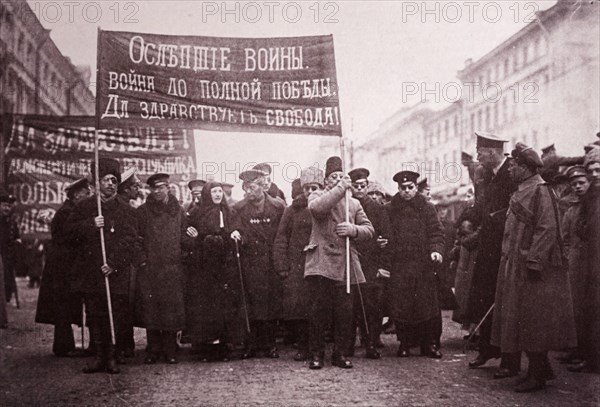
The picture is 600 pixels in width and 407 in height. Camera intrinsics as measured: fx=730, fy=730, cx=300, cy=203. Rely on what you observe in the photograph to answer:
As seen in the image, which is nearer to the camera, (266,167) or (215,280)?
(215,280)

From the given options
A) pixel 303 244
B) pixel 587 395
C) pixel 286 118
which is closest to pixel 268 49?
pixel 286 118

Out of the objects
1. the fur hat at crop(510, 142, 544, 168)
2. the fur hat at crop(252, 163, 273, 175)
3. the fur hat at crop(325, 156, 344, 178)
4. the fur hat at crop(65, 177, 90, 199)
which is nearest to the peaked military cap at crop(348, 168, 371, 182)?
the fur hat at crop(325, 156, 344, 178)

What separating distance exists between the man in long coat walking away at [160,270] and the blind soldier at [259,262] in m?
0.74

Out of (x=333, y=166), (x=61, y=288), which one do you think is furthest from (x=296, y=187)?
(x=61, y=288)

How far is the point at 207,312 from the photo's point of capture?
25.2 ft

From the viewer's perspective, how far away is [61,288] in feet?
26.8

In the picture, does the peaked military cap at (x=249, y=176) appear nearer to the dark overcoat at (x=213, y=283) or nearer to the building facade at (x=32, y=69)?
the dark overcoat at (x=213, y=283)

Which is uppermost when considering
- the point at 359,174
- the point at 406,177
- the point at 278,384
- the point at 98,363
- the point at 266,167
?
the point at 266,167

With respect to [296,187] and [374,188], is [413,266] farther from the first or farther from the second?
[296,187]

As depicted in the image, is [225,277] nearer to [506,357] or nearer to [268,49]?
[268,49]

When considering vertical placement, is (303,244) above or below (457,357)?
above

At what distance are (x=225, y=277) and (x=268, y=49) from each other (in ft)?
7.93

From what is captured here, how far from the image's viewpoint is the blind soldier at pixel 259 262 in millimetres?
7898

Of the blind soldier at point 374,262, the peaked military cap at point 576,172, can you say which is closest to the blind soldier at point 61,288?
the blind soldier at point 374,262
